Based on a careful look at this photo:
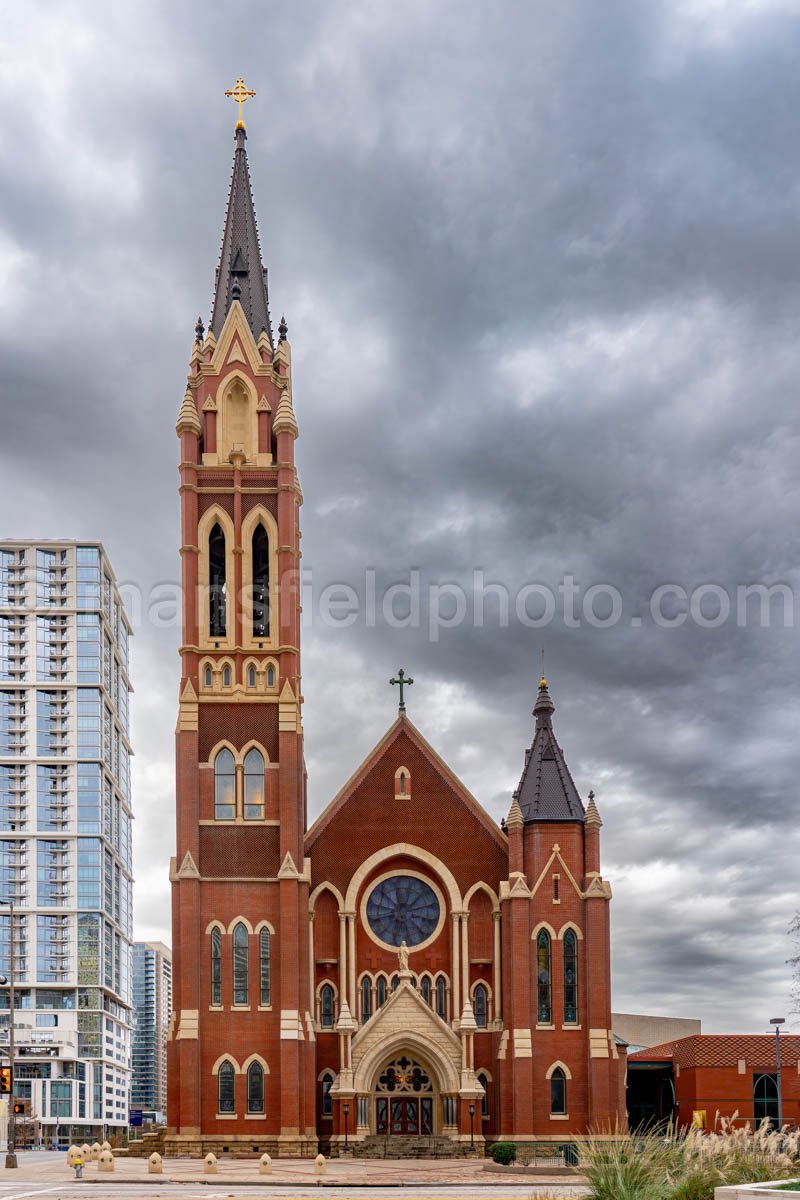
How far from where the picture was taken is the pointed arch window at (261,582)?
204 feet

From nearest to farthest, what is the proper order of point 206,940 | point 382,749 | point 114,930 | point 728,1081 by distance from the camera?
point 206,940 → point 382,749 → point 728,1081 → point 114,930

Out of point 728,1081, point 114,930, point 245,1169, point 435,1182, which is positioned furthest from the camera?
point 114,930

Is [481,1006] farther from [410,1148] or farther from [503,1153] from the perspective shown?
[503,1153]

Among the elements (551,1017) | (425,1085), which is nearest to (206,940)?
(425,1085)

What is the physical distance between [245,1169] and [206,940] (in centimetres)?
1194

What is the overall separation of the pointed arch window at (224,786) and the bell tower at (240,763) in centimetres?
6

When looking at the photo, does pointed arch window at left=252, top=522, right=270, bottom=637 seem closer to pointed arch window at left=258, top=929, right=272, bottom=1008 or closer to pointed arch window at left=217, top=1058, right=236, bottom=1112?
pointed arch window at left=258, top=929, right=272, bottom=1008

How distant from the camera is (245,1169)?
154 feet

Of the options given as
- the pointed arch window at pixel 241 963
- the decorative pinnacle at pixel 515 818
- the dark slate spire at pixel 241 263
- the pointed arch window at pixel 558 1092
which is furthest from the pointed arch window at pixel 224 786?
the dark slate spire at pixel 241 263

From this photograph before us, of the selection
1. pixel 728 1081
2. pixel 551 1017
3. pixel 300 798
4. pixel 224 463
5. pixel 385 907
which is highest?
pixel 224 463

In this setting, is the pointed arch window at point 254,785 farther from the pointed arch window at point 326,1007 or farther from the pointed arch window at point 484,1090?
the pointed arch window at point 484,1090

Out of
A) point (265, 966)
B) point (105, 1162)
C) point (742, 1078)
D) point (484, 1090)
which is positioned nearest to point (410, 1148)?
point (484, 1090)

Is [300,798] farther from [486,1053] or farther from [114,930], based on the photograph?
[114,930]

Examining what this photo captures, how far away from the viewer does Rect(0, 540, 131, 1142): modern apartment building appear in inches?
6383
